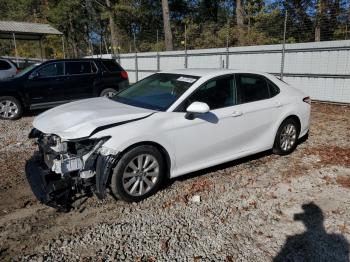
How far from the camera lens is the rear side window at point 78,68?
9.80m

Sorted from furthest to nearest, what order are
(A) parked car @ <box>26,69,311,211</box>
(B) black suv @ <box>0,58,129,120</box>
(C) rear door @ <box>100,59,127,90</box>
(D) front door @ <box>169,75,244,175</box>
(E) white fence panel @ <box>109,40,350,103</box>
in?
(E) white fence panel @ <box>109,40,350,103</box>, (C) rear door @ <box>100,59,127,90</box>, (B) black suv @ <box>0,58,129,120</box>, (D) front door @ <box>169,75,244,175</box>, (A) parked car @ <box>26,69,311,211</box>

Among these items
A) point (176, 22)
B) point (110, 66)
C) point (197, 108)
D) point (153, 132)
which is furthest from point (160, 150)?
point (176, 22)

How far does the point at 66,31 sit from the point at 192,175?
43152 millimetres

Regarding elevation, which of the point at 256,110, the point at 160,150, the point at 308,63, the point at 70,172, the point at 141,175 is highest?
the point at 308,63

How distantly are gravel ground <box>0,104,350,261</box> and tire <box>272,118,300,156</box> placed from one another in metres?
0.43

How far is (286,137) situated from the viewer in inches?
226

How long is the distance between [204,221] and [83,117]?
1872mm

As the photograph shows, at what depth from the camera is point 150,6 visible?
3197 centimetres

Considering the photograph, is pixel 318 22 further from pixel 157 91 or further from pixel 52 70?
pixel 157 91

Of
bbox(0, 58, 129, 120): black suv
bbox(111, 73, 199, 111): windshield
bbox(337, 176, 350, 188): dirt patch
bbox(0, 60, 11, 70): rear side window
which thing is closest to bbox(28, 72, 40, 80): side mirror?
bbox(0, 58, 129, 120): black suv

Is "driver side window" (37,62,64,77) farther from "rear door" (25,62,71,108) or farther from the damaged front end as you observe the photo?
the damaged front end

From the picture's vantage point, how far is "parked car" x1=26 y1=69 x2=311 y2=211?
3.68 metres

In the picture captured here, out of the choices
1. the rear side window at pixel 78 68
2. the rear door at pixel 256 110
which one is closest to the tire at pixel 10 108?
the rear side window at pixel 78 68

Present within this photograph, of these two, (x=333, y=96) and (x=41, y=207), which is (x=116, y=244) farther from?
(x=333, y=96)
